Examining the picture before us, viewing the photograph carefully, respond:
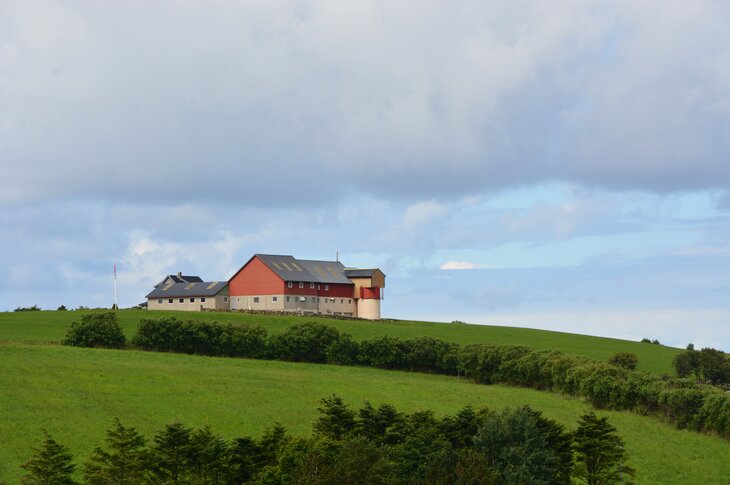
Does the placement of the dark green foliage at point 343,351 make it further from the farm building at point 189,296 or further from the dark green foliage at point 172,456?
the dark green foliage at point 172,456

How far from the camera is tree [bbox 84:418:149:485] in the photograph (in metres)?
42.6

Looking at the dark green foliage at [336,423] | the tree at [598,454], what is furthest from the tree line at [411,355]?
the dark green foliage at [336,423]

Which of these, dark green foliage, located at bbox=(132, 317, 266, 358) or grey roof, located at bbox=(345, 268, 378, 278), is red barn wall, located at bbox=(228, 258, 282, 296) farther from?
dark green foliage, located at bbox=(132, 317, 266, 358)

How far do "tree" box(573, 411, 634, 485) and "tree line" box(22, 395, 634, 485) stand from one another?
0.18 ft

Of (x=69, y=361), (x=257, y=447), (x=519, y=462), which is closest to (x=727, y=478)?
(x=519, y=462)

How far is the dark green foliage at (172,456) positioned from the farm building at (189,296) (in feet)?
258

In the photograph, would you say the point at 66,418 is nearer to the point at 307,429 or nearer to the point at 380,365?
the point at 307,429

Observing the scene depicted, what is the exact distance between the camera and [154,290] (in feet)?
431

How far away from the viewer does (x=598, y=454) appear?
54594mm

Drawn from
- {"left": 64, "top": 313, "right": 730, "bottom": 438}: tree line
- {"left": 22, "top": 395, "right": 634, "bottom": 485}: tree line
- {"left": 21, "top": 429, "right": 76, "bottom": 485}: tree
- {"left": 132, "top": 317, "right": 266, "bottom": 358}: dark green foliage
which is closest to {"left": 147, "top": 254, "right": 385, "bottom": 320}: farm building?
{"left": 64, "top": 313, "right": 730, "bottom": 438}: tree line

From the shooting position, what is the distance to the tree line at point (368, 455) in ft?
143

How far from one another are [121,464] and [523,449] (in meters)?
19.6

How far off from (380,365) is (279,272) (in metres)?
36.3

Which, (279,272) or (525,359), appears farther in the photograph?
(279,272)
